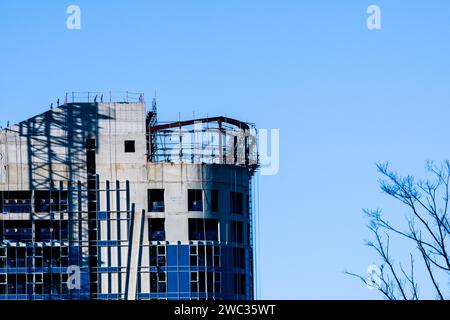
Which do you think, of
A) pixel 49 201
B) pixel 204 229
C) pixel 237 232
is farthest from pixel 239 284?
pixel 49 201

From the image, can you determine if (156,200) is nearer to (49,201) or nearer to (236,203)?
(236,203)

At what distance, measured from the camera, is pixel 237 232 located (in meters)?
165

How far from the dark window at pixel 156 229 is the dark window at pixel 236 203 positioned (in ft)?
31.3

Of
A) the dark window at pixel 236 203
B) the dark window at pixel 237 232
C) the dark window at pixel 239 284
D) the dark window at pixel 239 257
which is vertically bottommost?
the dark window at pixel 239 284

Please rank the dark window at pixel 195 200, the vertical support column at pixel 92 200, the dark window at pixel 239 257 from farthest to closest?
the dark window at pixel 239 257 < the dark window at pixel 195 200 < the vertical support column at pixel 92 200

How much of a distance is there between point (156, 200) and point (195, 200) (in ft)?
16.1

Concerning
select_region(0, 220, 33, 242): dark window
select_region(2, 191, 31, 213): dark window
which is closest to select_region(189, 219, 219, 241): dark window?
select_region(0, 220, 33, 242): dark window

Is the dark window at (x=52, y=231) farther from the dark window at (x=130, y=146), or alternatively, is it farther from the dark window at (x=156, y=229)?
the dark window at (x=130, y=146)

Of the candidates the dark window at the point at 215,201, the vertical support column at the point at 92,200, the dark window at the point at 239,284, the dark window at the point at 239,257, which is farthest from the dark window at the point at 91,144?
the dark window at the point at 239,284

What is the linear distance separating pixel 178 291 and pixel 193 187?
13.0 metres

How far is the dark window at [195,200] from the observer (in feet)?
522
